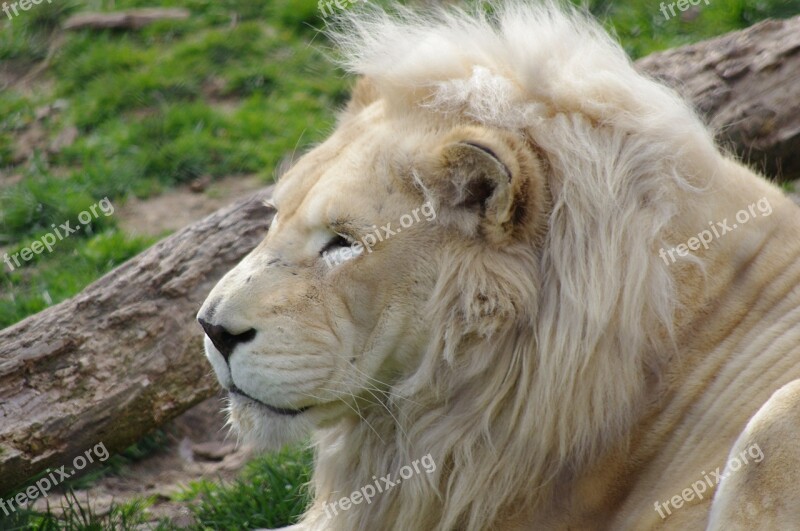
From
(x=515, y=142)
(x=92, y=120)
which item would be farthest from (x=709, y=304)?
(x=92, y=120)

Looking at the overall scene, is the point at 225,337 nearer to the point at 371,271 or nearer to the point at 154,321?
the point at 371,271

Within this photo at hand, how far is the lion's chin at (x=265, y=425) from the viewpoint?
10.5ft

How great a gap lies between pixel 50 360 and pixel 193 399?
65 centimetres

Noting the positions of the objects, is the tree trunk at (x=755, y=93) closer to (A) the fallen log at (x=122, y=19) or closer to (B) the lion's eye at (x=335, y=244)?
(B) the lion's eye at (x=335, y=244)

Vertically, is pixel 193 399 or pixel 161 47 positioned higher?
pixel 161 47

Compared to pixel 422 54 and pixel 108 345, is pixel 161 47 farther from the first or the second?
pixel 422 54

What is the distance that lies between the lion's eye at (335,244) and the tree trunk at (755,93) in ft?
8.03

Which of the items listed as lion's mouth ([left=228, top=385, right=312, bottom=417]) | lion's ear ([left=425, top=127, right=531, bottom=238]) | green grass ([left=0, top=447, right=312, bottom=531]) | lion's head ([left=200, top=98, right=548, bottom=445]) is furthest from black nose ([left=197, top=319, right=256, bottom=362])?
green grass ([left=0, top=447, right=312, bottom=531])

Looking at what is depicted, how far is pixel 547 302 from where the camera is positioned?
3.08 meters

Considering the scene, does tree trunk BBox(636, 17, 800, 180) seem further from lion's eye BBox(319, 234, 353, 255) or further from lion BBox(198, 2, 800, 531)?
lion's eye BBox(319, 234, 353, 255)

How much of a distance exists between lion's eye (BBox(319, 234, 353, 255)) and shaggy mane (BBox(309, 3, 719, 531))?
1.06 ft

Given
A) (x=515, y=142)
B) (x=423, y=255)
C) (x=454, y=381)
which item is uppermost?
(x=515, y=142)

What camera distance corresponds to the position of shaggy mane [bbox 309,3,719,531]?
3027 millimetres

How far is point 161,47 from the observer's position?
27.1 ft
